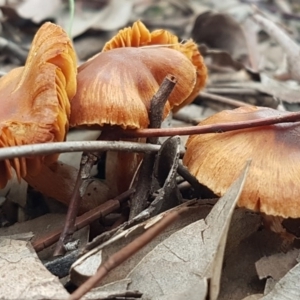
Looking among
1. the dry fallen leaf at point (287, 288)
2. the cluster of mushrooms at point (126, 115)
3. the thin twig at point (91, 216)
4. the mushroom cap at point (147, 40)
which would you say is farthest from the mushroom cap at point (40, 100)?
the dry fallen leaf at point (287, 288)

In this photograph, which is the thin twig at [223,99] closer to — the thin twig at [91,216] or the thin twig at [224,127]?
the thin twig at [224,127]

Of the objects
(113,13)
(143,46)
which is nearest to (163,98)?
(143,46)

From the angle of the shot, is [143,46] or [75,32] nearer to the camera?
[143,46]

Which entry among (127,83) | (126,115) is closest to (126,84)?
(127,83)

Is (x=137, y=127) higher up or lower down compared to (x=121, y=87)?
lower down

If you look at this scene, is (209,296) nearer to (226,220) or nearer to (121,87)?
(226,220)

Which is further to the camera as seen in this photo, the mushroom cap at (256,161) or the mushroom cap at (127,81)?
the mushroom cap at (127,81)
